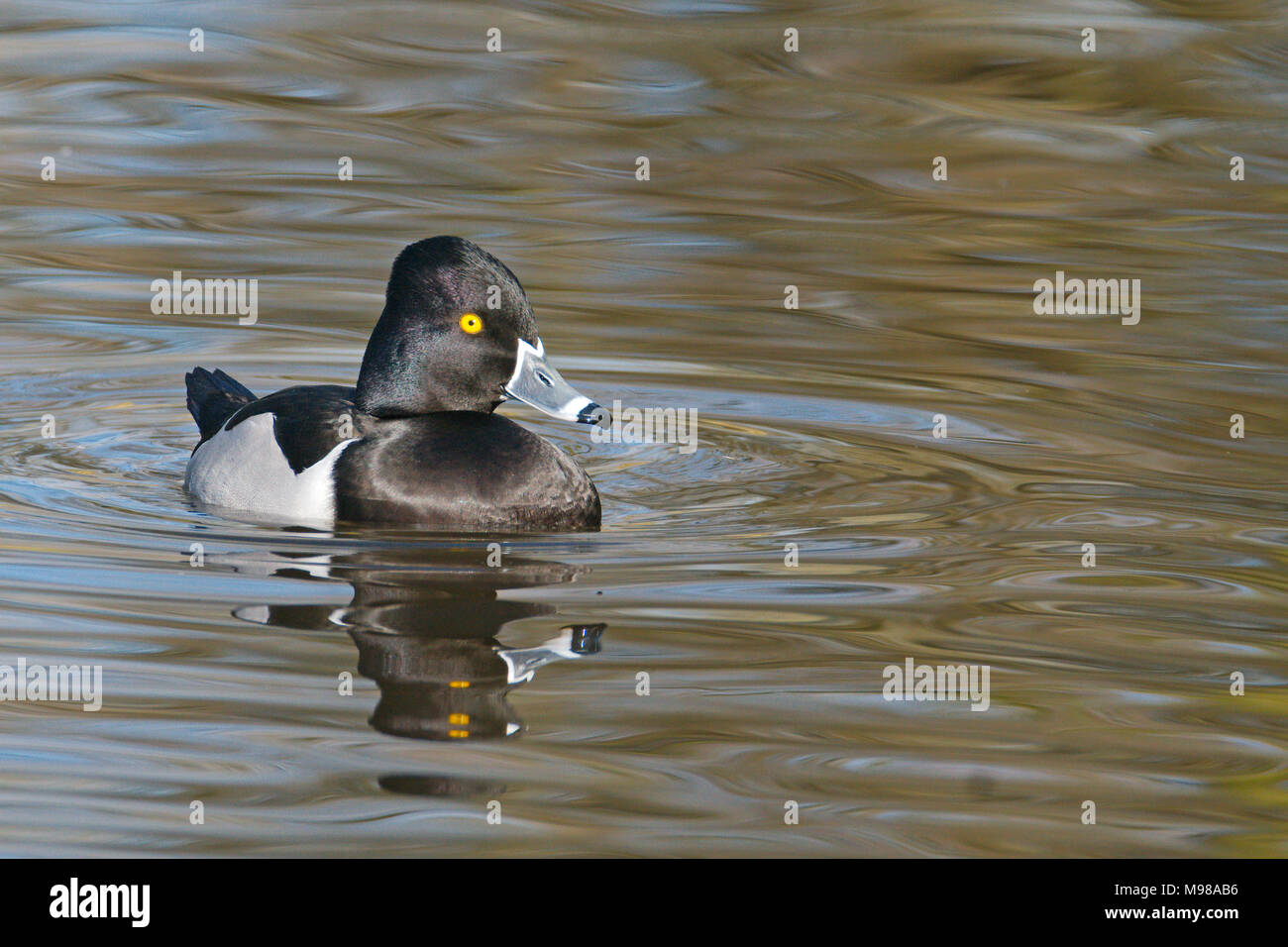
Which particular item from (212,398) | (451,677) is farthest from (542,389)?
(451,677)

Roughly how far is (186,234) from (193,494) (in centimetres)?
445

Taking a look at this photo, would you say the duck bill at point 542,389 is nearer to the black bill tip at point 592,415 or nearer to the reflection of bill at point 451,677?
the black bill tip at point 592,415

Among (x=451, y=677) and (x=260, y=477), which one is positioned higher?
(x=260, y=477)

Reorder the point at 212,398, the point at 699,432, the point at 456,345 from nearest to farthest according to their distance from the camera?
the point at 456,345 → the point at 212,398 → the point at 699,432

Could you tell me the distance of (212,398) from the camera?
765 cm

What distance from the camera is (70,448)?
753 centimetres

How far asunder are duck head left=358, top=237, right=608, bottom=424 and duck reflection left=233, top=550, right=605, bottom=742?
80cm

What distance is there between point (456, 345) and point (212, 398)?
1502mm

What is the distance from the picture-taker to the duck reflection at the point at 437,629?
4742 millimetres

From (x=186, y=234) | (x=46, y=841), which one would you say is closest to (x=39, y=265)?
(x=186, y=234)

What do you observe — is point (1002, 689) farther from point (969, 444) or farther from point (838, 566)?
point (969, 444)

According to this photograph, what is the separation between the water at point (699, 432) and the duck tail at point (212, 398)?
0.74ft

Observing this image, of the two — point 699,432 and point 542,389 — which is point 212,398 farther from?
point 699,432

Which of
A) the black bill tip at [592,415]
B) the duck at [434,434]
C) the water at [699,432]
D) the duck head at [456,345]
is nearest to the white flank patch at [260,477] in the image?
the duck at [434,434]
